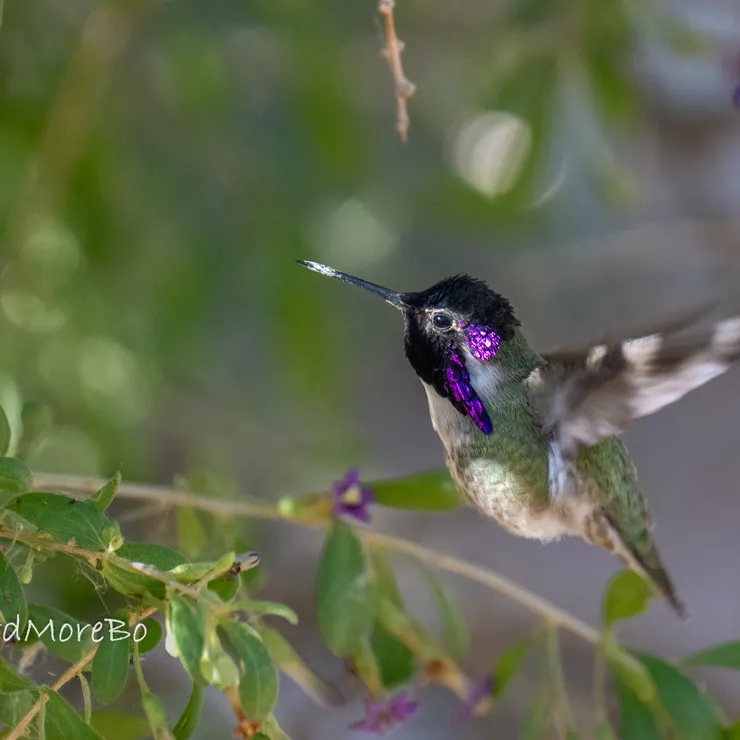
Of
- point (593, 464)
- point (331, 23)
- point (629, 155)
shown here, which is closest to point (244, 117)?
point (331, 23)

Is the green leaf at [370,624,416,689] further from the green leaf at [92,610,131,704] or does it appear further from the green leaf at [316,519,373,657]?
the green leaf at [92,610,131,704]

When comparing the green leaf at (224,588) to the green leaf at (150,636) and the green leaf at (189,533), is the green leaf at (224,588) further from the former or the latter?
the green leaf at (189,533)

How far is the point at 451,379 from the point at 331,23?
4.69 feet

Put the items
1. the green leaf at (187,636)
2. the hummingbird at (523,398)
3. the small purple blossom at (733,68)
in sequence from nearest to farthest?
the green leaf at (187,636)
the hummingbird at (523,398)
the small purple blossom at (733,68)

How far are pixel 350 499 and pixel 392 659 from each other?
33 centimetres

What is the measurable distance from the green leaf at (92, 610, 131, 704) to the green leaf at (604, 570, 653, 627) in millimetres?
902

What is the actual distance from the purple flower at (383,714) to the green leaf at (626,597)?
36cm

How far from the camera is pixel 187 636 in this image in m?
1.06

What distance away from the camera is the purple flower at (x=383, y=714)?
5.69 ft

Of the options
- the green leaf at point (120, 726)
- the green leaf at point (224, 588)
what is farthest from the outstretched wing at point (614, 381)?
the green leaf at point (120, 726)

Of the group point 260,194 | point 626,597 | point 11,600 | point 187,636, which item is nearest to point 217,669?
point 187,636

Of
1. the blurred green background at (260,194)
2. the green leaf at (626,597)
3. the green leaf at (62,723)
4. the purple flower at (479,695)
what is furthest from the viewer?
the blurred green background at (260,194)

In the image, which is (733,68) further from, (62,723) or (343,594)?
(62,723)

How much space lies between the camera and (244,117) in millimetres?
2592
